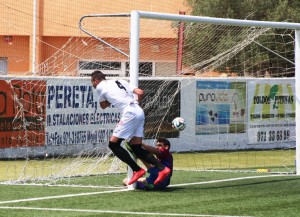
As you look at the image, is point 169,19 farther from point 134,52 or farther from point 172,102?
point 172,102

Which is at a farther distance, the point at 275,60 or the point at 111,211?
the point at 275,60

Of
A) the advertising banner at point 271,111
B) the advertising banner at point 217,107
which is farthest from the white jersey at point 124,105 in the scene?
Answer: the advertising banner at point 271,111

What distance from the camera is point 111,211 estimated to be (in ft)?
42.5

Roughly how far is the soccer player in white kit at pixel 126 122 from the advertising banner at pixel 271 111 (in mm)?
13834

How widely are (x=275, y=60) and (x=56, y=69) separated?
599 cm

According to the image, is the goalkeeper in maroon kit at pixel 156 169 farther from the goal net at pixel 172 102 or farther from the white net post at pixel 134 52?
the goal net at pixel 172 102

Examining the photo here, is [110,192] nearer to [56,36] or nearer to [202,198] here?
[202,198]

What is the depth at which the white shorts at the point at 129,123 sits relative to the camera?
15.4m

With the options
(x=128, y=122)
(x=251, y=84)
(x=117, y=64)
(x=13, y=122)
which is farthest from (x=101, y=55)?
(x=128, y=122)

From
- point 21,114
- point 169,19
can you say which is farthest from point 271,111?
point 169,19

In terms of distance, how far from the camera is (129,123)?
1536 centimetres

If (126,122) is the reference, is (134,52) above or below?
above

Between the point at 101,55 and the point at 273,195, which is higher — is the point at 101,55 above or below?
above

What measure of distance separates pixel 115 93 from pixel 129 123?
0.50 m
